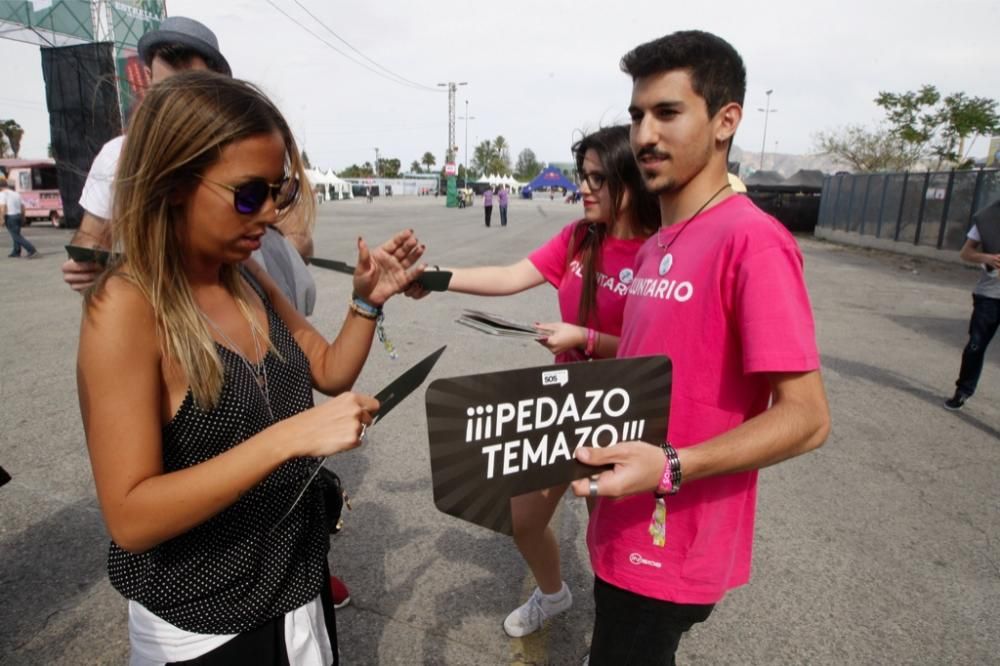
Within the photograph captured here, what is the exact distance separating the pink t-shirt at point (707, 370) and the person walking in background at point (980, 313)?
4.68 meters

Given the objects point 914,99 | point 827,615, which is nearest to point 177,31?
point 827,615

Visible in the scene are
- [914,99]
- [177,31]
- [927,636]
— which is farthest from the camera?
[914,99]

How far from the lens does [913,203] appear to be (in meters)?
16.9

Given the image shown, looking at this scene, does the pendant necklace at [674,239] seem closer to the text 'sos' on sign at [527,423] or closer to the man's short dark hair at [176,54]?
the text 'sos' on sign at [527,423]

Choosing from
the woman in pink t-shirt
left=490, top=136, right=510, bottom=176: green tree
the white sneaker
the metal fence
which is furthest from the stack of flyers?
left=490, top=136, right=510, bottom=176: green tree

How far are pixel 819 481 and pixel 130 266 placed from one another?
3.95 metres

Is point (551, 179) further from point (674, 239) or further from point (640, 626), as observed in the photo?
A: point (640, 626)

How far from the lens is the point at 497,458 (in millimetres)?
1167

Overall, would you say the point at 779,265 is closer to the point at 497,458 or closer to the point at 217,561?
the point at 497,458

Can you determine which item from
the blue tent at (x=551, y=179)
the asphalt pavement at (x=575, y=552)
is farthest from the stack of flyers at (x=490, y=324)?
the blue tent at (x=551, y=179)

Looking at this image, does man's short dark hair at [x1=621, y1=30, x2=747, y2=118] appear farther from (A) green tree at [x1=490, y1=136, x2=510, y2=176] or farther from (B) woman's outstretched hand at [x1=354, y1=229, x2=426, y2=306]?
(A) green tree at [x1=490, y1=136, x2=510, y2=176]

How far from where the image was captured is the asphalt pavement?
2377 mm

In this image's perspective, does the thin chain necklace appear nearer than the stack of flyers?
Yes

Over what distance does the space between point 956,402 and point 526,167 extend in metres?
138
